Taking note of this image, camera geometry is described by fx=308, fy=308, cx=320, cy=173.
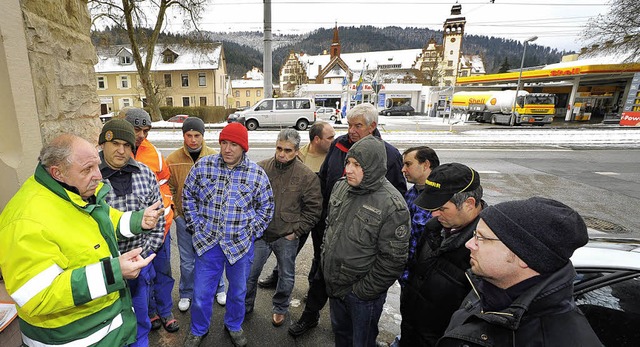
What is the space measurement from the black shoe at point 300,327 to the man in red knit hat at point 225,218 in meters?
0.42

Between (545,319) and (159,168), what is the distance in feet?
9.39

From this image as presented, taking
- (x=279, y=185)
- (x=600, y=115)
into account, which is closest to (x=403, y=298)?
(x=279, y=185)

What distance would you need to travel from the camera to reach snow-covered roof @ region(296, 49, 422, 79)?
6191 cm

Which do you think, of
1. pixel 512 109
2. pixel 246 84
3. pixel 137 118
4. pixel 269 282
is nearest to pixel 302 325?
pixel 269 282

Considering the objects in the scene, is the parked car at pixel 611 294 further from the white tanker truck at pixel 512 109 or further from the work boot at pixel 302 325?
the white tanker truck at pixel 512 109

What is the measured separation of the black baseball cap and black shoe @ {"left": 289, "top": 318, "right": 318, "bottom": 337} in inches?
63.3

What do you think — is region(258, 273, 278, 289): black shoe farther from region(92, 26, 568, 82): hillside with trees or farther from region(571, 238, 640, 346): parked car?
region(92, 26, 568, 82): hillside with trees

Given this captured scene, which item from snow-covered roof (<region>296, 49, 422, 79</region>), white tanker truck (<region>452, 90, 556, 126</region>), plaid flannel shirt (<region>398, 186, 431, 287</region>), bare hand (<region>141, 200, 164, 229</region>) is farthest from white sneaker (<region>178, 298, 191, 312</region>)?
snow-covered roof (<region>296, 49, 422, 79</region>)

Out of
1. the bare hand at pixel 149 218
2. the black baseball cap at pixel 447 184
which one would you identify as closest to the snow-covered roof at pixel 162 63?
the bare hand at pixel 149 218

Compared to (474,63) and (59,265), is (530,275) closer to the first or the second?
(59,265)

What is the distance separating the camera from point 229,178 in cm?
255

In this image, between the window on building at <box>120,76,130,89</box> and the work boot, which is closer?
the work boot

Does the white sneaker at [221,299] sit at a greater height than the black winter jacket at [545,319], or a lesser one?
lesser

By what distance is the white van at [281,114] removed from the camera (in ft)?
61.6
